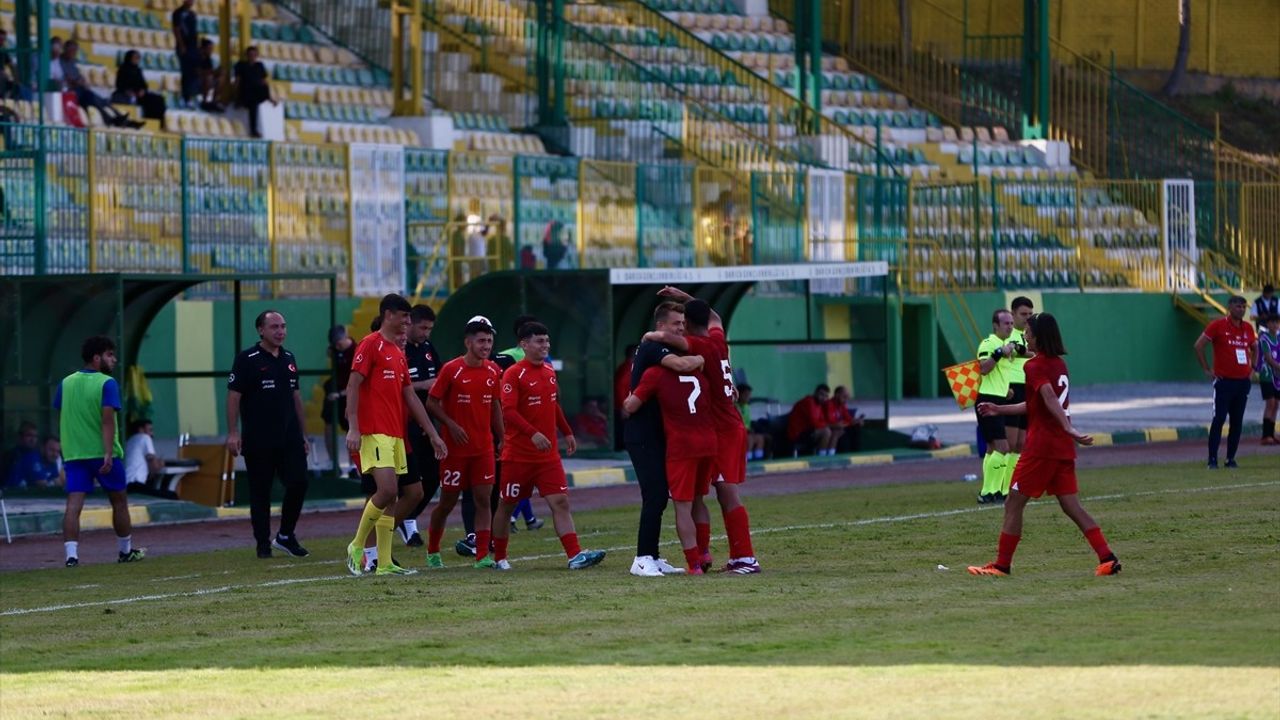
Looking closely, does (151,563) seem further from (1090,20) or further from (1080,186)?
(1090,20)

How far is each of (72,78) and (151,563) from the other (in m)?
15.7

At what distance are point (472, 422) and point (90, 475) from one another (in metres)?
3.56

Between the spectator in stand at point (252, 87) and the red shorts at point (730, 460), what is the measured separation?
20.4 metres

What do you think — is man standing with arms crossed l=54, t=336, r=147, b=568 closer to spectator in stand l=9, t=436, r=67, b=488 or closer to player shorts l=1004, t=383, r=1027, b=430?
spectator in stand l=9, t=436, r=67, b=488

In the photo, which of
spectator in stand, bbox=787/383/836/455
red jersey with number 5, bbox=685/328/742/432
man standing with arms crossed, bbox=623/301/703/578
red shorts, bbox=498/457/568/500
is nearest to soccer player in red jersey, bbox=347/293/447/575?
red shorts, bbox=498/457/568/500

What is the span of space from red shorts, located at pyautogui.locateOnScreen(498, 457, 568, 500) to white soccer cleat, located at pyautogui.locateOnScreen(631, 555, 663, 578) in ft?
2.94

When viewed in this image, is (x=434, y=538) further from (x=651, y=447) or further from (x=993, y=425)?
(x=993, y=425)

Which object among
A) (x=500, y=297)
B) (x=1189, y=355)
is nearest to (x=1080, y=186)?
(x=1189, y=355)

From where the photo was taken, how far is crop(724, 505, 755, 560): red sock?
14729mm

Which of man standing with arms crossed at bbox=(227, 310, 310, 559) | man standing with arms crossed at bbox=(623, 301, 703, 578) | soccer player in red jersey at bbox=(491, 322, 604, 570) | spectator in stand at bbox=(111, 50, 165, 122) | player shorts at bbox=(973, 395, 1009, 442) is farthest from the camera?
spectator in stand at bbox=(111, 50, 165, 122)

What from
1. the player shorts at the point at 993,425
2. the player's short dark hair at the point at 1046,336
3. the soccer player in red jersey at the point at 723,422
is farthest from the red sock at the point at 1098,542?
the player shorts at the point at 993,425

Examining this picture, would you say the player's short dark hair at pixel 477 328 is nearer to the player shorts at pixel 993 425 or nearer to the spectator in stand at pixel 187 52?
the player shorts at pixel 993 425

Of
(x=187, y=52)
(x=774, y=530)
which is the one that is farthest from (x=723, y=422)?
(x=187, y=52)

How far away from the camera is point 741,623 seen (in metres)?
12.3
